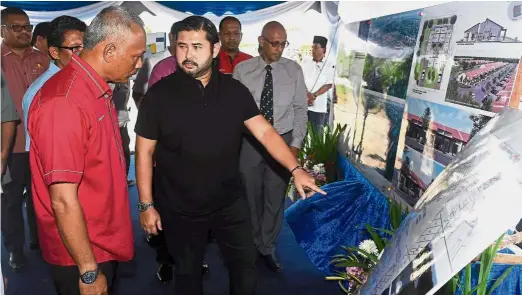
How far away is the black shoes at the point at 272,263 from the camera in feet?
11.8

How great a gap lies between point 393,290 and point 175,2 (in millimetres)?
7933

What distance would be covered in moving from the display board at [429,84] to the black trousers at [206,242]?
1191 mm

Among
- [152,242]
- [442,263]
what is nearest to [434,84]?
[442,263]

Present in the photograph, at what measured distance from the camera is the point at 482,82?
2.14 meters

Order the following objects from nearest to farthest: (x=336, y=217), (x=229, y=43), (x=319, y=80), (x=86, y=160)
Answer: (x=86, y=160) < (x=336, y=217) < (x=229, y=43) < (x=319, y=80)

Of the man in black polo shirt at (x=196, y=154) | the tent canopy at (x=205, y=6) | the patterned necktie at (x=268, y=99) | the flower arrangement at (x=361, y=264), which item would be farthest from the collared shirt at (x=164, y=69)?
the tent canopy at (x=205, y=6)

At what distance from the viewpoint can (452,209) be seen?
3.52ft

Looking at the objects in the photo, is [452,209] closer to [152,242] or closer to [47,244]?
[47,244]

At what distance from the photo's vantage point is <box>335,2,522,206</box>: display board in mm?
2045

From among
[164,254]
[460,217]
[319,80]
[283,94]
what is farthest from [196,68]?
[319,80]

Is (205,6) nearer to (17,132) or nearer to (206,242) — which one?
(17,132)

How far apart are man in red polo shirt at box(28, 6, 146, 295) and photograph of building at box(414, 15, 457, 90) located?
178cm

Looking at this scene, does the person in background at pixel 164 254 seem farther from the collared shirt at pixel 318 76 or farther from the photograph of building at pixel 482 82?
the collared shirt at pixel 318 76

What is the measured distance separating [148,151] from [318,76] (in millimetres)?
5272
